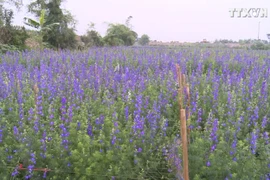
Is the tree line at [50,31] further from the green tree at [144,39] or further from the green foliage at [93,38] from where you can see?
the green tree at [144,39]

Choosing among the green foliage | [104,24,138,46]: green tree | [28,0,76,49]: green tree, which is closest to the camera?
[28,0,76,49]: green tree

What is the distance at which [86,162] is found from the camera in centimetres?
272

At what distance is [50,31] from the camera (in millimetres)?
18859

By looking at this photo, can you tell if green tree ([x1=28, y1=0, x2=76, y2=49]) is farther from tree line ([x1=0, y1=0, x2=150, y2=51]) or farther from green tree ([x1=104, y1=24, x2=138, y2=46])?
green tree ([x1=104, y1=24, x2=138, y2=46])

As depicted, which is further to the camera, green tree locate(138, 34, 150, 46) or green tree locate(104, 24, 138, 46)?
green tree locate(138, 34, 150, 46)

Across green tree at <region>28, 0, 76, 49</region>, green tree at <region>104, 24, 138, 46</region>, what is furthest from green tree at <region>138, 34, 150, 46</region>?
green tree at <region>28, 0, 76, 49</region>

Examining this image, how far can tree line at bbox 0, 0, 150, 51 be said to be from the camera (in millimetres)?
14887

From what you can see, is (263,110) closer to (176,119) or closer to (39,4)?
(176,119)

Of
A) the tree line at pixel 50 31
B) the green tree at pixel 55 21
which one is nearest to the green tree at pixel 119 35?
the tree line at pixel 50 31

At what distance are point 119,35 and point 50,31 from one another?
10452 mm

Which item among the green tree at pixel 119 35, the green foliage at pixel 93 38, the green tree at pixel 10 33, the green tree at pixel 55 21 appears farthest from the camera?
the green tree at pixel 119 35

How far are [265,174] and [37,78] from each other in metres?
3.82

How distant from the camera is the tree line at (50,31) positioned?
14.9 metres

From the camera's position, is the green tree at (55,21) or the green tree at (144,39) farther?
the green tree at (144,39)
